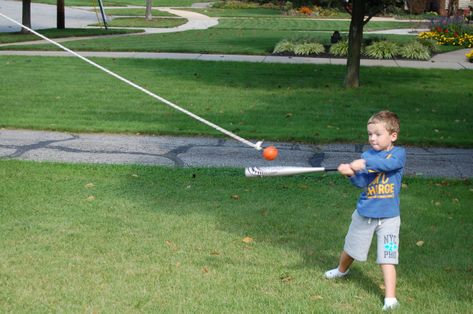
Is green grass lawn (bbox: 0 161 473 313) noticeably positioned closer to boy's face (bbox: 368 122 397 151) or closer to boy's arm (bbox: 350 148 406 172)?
boy's arm (bbox: 350 148 406 172)

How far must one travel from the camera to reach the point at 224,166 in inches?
374

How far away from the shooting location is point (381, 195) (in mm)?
5418

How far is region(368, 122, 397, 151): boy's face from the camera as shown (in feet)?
17.2

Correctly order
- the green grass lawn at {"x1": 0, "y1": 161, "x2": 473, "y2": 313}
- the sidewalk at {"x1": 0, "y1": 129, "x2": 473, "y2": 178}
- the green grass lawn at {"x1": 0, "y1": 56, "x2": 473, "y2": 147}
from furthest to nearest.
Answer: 1. the green grass lawn at {"x1": 0, "y1": 56, "x2": 473, "y2": 147}
2. the sidewalk at {"x1": 0, "y1": 129, "x2": 473, "y2": 178}
3. the green grass lawn at {"x1": 0, "y1": 161, "x2": 473, "y2": 313}

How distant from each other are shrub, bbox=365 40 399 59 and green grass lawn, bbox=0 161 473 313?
13.6 m

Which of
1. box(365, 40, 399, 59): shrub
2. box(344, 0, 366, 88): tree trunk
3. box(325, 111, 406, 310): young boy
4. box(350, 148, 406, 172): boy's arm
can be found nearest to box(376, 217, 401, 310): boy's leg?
box(325, 111, 406, 310): young boy

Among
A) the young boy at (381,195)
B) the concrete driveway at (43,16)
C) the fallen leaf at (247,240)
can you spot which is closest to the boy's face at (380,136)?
the young boy at (381,195)

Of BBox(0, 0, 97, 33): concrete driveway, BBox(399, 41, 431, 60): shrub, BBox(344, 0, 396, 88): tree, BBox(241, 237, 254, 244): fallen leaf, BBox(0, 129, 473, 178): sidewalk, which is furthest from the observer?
BBox(0, 0, 97, 33): concrete driveway

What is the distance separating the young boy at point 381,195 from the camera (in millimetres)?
5234

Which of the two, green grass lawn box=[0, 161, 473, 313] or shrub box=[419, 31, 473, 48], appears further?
shrub box=[419, 31, 473, 48]

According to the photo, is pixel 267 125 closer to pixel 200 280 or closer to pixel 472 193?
pixel 472 193

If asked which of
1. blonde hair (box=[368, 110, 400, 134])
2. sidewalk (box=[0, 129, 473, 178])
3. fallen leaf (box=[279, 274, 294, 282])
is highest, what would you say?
blonde hair (box=[368, 110, 400, 134])

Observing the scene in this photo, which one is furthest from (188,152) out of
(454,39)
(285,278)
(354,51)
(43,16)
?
(43,16)

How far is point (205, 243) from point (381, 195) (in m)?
1.64
